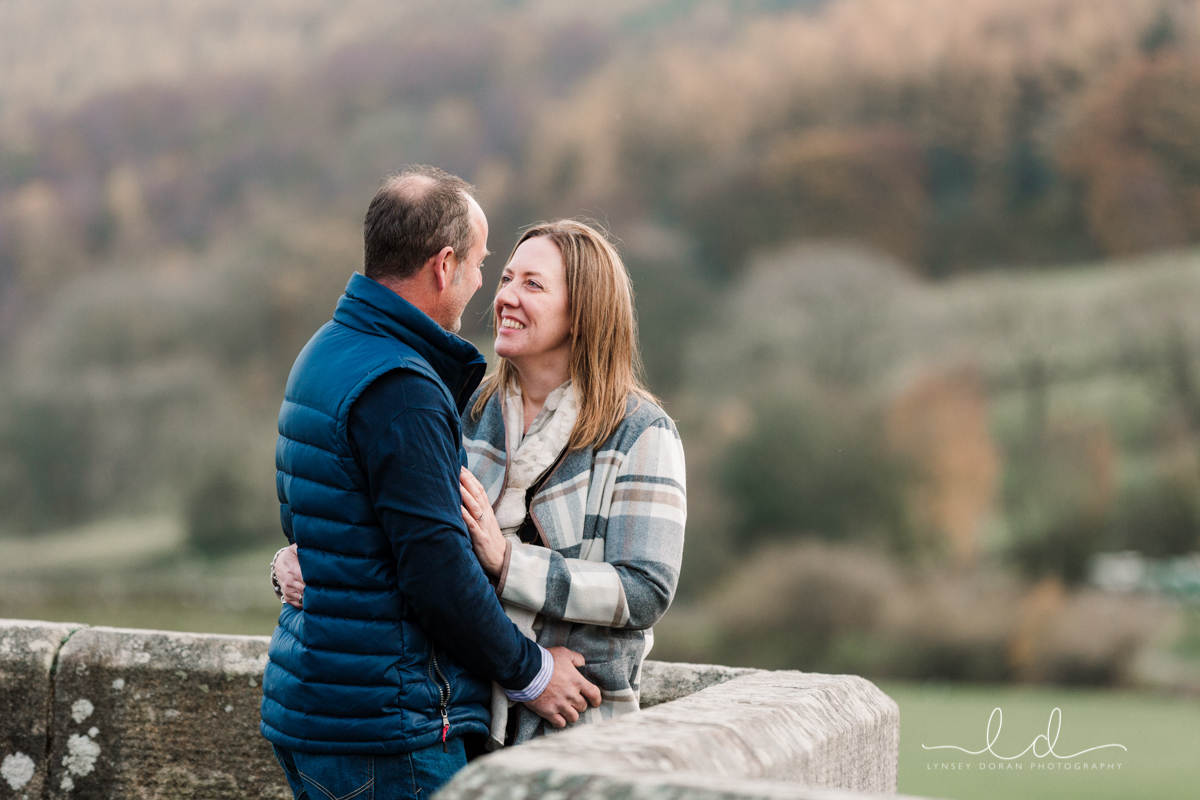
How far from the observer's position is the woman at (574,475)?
234 centimetres

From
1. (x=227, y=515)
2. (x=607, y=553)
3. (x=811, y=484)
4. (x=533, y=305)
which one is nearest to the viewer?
(x=607, y=553)

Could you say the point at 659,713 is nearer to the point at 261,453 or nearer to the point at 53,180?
the point at 261,453

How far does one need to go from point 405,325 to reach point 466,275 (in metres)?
0.19

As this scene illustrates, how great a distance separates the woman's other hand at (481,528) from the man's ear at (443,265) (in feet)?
1.24

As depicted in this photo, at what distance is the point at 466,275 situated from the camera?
2.38 m

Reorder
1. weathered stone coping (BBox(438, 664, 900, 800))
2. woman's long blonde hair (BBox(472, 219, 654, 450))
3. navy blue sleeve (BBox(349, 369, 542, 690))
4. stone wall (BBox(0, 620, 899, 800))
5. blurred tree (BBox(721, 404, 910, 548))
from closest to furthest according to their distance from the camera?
weathered stone coping (BBox(438, 664, 900, 800))
navy blue sleeve (BBox(349, 369, 542, 690))
woman's long blonde hair (BBox(472, 219, 654, 450))
stone wall (BBox(0, 620, 899, 800))
blurred tree (BBox(721, 404, 910, 548))

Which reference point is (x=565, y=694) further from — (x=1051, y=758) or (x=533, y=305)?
(x=1051, y=758)

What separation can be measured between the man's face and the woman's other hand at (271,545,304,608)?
0.58m

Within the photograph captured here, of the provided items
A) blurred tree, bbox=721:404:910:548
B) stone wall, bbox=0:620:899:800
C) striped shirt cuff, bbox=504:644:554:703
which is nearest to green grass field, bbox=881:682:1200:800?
stone wall, bbox=0:620:899:800

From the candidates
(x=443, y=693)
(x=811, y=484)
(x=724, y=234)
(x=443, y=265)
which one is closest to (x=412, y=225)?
(x=443, y=265)

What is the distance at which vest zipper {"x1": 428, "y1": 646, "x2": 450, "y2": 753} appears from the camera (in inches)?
86.6

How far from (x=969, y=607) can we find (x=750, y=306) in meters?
9.54

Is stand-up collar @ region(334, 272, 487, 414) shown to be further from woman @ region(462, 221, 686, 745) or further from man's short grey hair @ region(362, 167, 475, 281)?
woman @ region(462, 221, 686, 745)

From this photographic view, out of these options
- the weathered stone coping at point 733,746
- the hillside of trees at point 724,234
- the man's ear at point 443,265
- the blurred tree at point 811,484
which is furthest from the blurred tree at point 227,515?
the weathered stone coping at point 733,746
